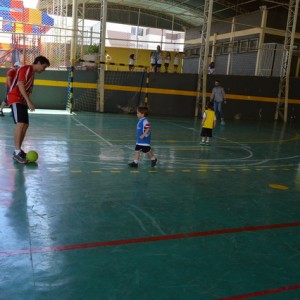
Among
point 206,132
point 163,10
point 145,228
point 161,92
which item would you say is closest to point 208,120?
point 206,132

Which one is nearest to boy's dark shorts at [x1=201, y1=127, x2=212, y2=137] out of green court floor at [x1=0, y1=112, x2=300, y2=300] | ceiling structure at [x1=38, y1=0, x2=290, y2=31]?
green court floor at [x1=0, y1=112, x2=300, y2=300]

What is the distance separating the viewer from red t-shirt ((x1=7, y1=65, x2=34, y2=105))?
610 centimetres

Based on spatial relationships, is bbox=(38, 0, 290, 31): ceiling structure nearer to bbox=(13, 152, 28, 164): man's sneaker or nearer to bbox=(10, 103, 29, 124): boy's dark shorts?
bbox=(10, 103, 29, 124): boy's dark shorts

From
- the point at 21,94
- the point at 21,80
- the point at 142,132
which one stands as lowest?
the point at 142,132

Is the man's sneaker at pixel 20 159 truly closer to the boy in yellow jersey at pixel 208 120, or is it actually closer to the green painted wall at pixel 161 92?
the boy in yellow jersey at pixel 208 120

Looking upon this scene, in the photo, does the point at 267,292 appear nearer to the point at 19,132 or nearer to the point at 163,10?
the point at 19,132

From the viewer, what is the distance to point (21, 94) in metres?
6.27

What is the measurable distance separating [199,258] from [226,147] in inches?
270

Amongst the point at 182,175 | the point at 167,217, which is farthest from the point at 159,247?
the point at 182,175

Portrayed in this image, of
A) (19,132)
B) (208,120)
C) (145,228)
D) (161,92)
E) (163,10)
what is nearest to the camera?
(145,228)

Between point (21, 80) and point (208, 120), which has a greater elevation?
point (21, 80)

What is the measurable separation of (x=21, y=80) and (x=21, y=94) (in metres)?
0.30

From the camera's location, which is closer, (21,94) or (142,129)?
(21,94)

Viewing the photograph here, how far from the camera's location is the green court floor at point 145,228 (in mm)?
2816
